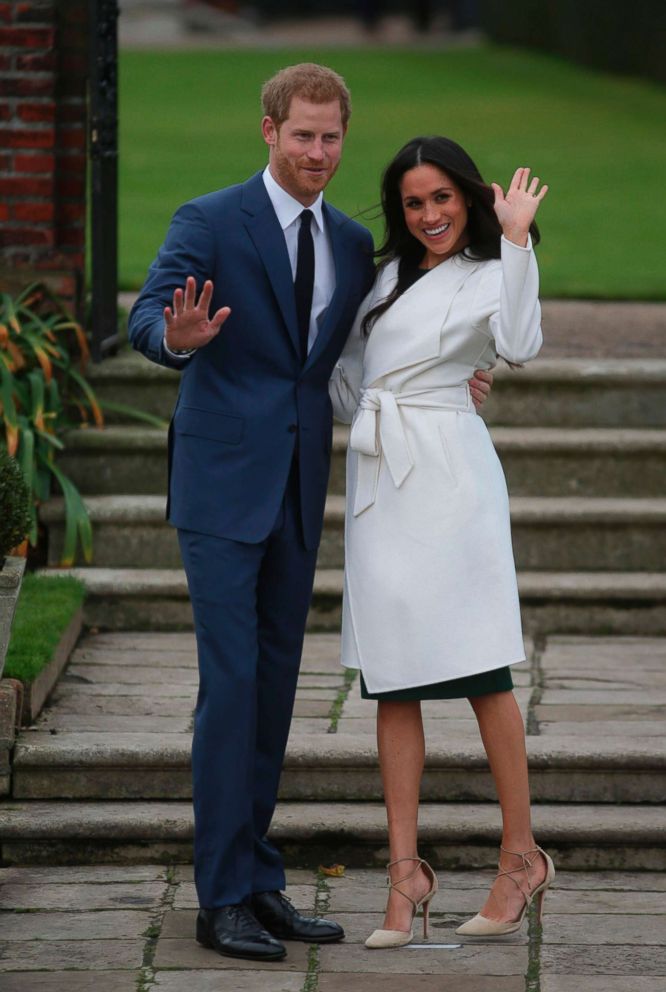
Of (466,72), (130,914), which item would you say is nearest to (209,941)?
(130,914)

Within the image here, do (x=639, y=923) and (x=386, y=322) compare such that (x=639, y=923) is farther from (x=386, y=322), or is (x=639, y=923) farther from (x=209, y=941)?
(x=386, y=322)

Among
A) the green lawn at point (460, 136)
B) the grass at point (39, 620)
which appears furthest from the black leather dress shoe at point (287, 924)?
the green lawn at point (460, 136)

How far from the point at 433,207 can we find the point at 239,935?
1.78m

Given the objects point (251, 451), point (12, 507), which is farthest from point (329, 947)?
point (12, 507)

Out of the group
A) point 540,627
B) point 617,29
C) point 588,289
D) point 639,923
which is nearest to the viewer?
point 639,923

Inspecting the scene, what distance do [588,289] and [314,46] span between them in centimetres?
1996

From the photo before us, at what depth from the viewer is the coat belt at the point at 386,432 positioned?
4270mm

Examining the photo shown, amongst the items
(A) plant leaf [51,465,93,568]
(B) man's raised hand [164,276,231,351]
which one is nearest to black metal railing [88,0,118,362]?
(A) plant leaf [51,465,93,568]

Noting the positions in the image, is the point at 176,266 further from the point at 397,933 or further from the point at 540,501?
the point at 540,501

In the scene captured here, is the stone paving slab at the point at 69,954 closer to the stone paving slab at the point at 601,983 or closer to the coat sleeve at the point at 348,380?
the stone paving slab at the point at 601,983

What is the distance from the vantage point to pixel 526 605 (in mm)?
6633

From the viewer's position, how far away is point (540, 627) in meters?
6.62

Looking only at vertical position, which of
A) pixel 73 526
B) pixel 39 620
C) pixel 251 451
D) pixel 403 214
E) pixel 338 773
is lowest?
pixel 338 773

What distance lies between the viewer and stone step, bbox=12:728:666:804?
5074 millimetres
